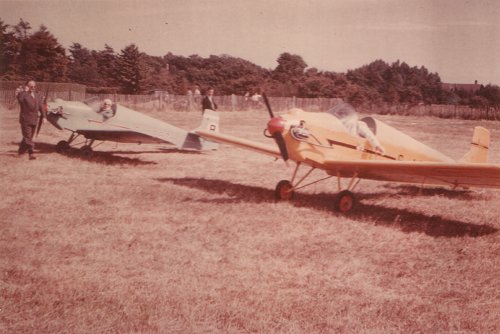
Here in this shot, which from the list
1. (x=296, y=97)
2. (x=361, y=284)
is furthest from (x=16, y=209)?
(x=296, y=97)

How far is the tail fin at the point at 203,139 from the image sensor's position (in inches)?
476

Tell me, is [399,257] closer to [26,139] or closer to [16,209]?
[16,209]

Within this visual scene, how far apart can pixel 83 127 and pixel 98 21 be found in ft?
20.9

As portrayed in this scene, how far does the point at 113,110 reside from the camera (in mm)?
11281

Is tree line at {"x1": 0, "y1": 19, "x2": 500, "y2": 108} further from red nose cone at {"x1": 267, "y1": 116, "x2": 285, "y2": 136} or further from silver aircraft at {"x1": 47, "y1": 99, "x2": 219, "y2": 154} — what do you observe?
red nose cone at {"x1": 267, "y1": 116, "x2": 285, "y2": 136}

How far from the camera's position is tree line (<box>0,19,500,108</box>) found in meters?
6.51

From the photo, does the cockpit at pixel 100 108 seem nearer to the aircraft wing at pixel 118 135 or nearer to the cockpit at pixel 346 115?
the aircraft wing at pixel 118 135

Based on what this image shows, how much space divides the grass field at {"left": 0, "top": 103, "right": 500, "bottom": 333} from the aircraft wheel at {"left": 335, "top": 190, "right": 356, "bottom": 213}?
0.56ft

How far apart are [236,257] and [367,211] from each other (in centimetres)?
304

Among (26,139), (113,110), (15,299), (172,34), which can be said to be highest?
(172,34)

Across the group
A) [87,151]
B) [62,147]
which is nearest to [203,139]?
[87,151]

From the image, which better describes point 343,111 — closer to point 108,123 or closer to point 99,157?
point 108,123

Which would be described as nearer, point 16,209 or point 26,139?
point 16,209

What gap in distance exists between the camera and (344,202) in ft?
22.9
